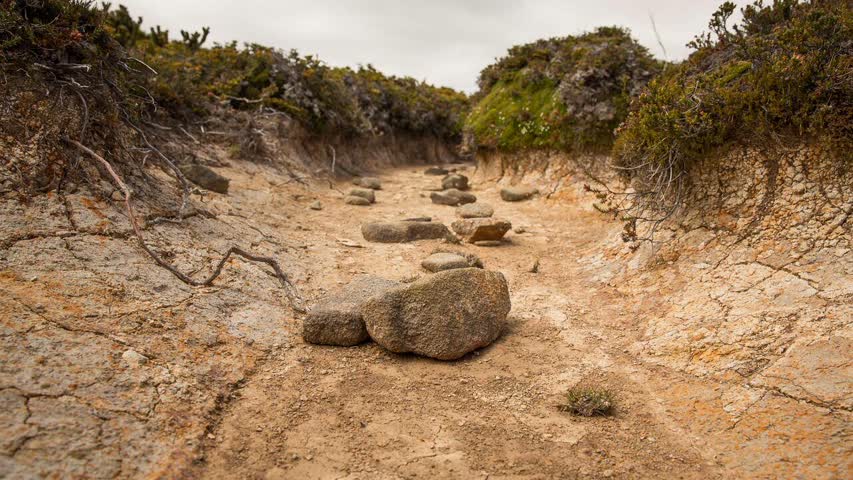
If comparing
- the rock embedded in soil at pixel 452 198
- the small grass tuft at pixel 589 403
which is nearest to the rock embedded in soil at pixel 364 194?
the rock embedded in soil at pixel 452 198

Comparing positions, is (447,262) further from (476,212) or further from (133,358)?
(133,358)

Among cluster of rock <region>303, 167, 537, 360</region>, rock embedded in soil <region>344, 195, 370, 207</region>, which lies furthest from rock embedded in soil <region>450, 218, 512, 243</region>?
rock embedded in soil <region>344, 195, 370, 207</region>

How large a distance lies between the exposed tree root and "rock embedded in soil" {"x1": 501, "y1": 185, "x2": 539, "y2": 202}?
20.9 feet

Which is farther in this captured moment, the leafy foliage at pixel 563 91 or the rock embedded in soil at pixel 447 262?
the leafy foliage at pixel 563 91

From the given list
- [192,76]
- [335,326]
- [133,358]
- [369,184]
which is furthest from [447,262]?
[192,76]

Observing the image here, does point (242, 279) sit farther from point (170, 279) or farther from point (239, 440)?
point (239, 440)

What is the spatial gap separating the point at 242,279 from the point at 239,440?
7.16ft

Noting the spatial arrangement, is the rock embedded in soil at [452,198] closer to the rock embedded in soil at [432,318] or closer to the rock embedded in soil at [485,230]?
the rock embedded in soil at [485,230]

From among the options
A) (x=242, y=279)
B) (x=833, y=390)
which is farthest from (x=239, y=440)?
(x=833, y=390)

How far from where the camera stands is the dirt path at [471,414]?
3004 millimetres

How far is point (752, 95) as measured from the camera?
480 centimetres

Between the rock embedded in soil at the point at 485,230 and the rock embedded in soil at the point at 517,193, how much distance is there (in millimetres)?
2894

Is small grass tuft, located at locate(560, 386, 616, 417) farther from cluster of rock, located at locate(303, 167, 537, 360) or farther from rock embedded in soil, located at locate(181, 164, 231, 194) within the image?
rock embedded in soil, located at locate(181, 164, 231, 194)

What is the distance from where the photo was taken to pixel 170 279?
4.38 m
